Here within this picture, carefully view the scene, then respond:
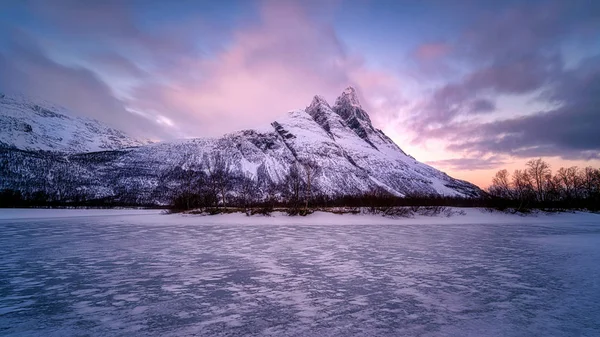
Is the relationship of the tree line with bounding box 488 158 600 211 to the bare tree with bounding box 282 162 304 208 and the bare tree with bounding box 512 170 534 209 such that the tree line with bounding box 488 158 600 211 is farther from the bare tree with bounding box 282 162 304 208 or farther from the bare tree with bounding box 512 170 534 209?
the bare tree with bounding box 282 162 304 208

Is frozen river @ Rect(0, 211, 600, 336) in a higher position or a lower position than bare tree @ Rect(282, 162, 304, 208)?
lower

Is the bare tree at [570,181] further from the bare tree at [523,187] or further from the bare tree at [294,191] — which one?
the bare tree at [294,191]

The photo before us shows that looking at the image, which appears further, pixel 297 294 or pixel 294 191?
pixel 294 191

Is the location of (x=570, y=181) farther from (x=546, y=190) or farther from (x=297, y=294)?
(x=297, y=294)

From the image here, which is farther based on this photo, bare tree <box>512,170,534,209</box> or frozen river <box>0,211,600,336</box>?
bare tree <box>512,170,534,209</box>

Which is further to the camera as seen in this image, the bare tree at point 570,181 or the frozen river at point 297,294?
the bare tree at point 570,181

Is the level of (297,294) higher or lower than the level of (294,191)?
lower

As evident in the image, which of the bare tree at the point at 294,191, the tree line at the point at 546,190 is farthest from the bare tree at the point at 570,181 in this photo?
the bare tree at the point at 294,191

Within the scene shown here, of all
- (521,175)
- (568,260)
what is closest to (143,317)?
(568,260)

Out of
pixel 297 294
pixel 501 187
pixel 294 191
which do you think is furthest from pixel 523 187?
pixel 297 294

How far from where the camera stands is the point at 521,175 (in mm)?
71625

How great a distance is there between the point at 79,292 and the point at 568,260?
18.0 metres

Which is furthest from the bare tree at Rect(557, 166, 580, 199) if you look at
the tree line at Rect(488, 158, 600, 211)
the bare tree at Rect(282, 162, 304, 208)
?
the bare tree at Rect(282, 162, 304, 208)

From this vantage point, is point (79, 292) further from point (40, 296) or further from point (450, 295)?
point (450, 295)
